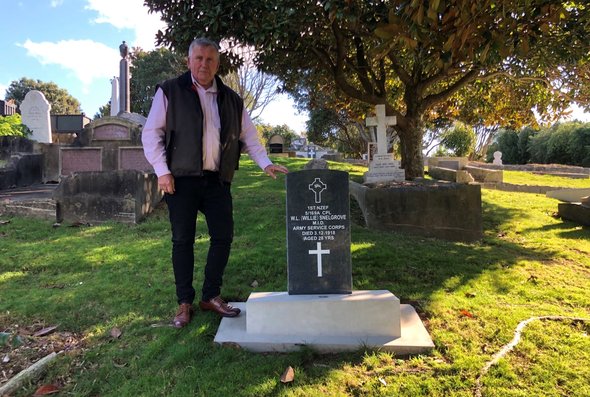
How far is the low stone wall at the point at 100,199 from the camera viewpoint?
7031 millimetres

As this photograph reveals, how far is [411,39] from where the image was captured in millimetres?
3002

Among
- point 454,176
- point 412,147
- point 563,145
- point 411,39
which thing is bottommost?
point 454,176

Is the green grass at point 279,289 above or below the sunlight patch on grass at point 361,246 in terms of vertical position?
below

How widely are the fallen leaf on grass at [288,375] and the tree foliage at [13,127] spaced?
47.3 ft

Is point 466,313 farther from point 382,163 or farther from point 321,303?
point 382,163

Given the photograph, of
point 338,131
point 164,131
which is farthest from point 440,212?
point 338,131

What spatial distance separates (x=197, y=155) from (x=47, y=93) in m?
65.4

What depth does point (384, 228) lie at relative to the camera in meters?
6.93

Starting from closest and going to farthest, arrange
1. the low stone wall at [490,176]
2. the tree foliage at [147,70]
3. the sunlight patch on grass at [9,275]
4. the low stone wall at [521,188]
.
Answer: the sunlight patch on grass at [9,275]
the low stone wall at [521,188]
the low stone wall at [490,176]
the tree foliage at [147,70]

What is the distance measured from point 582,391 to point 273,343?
192 centimetres

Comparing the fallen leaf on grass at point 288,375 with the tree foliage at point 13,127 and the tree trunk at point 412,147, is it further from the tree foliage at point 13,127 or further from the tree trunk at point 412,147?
the tree foliage at point 13,127

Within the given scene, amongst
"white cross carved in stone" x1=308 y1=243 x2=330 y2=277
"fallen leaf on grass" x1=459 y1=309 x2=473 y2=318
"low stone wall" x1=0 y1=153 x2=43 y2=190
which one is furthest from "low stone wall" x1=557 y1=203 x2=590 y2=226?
"low stone wall" x1=0 y1=153 x2=43 y2=190

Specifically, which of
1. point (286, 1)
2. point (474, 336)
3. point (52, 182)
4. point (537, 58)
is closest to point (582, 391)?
point (474, 336)

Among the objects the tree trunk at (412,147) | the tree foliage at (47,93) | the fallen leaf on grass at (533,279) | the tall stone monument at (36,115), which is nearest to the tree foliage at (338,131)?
the tall stone monument at (36,115)
